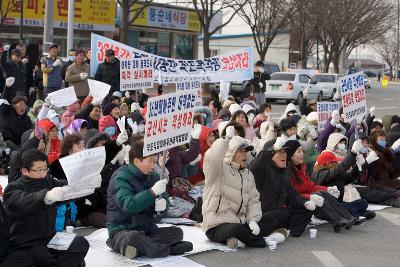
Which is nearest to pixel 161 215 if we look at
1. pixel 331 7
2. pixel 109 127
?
pixel 109 127

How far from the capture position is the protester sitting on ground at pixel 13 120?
34.7 ft

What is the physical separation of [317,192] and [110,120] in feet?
11.5

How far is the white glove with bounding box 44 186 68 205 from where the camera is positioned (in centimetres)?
529

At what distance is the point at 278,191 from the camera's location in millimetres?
7684

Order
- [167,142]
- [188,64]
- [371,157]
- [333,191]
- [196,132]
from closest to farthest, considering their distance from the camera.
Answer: [167,142] → [333,191] → [196,132] → [371,157] → [188,64]

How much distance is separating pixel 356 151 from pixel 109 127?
11.5 ft

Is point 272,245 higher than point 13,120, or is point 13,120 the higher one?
point 13,120

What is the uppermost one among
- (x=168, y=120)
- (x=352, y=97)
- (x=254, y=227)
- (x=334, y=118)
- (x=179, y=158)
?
(x=352, y=97)

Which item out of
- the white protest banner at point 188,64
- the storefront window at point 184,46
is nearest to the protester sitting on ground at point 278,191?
the white protest banner at point 188,64

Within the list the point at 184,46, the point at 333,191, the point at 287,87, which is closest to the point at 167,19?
the point at 184,46

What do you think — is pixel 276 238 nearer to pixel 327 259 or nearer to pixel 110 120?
pixel 327 259

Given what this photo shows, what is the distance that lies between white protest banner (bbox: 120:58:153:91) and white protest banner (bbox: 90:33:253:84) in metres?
0.33

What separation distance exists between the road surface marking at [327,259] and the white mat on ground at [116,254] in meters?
0.92

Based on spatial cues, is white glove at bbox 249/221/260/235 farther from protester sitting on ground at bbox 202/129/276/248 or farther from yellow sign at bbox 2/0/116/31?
yellow sign at bbox 2/0/116/31
